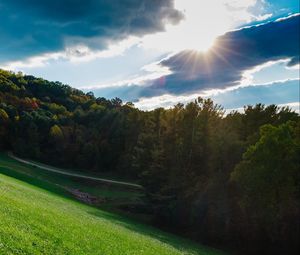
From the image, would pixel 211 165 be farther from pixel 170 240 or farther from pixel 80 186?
pixel 80 186

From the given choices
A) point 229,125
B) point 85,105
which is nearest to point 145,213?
point 229,125

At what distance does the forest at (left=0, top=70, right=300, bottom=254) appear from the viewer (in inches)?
1757

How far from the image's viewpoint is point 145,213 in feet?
199

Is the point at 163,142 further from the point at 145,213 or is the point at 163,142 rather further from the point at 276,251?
the point at 276,251

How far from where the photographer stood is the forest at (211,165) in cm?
4462

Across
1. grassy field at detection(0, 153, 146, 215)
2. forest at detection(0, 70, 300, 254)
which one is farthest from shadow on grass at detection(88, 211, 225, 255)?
grassy field at detection(0, 153, 146, 215)

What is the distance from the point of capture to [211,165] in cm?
5719

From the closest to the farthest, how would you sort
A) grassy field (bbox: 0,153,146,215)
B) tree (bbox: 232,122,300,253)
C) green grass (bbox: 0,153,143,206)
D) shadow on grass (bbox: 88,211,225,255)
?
shadow on grass (bbox: 88,211,225,255), tree (bbox: 232,122,300,253), grassy field (bbox: 0,153,146,215), green grass (bbox: 0,153,143,206)

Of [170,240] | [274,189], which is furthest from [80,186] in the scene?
[274,189]

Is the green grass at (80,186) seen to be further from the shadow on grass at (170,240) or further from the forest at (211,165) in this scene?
the shadow on grass at (170,240)

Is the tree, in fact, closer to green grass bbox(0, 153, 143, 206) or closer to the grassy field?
the grassy field

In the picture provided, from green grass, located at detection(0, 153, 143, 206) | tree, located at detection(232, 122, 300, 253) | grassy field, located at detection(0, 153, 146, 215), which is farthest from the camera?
green grass, located at detection(0, 153, 143, 206)

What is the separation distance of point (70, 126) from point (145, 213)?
213 feet

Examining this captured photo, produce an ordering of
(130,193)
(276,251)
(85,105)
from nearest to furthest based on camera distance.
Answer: (276,251) → (130,193) → (85,105)
